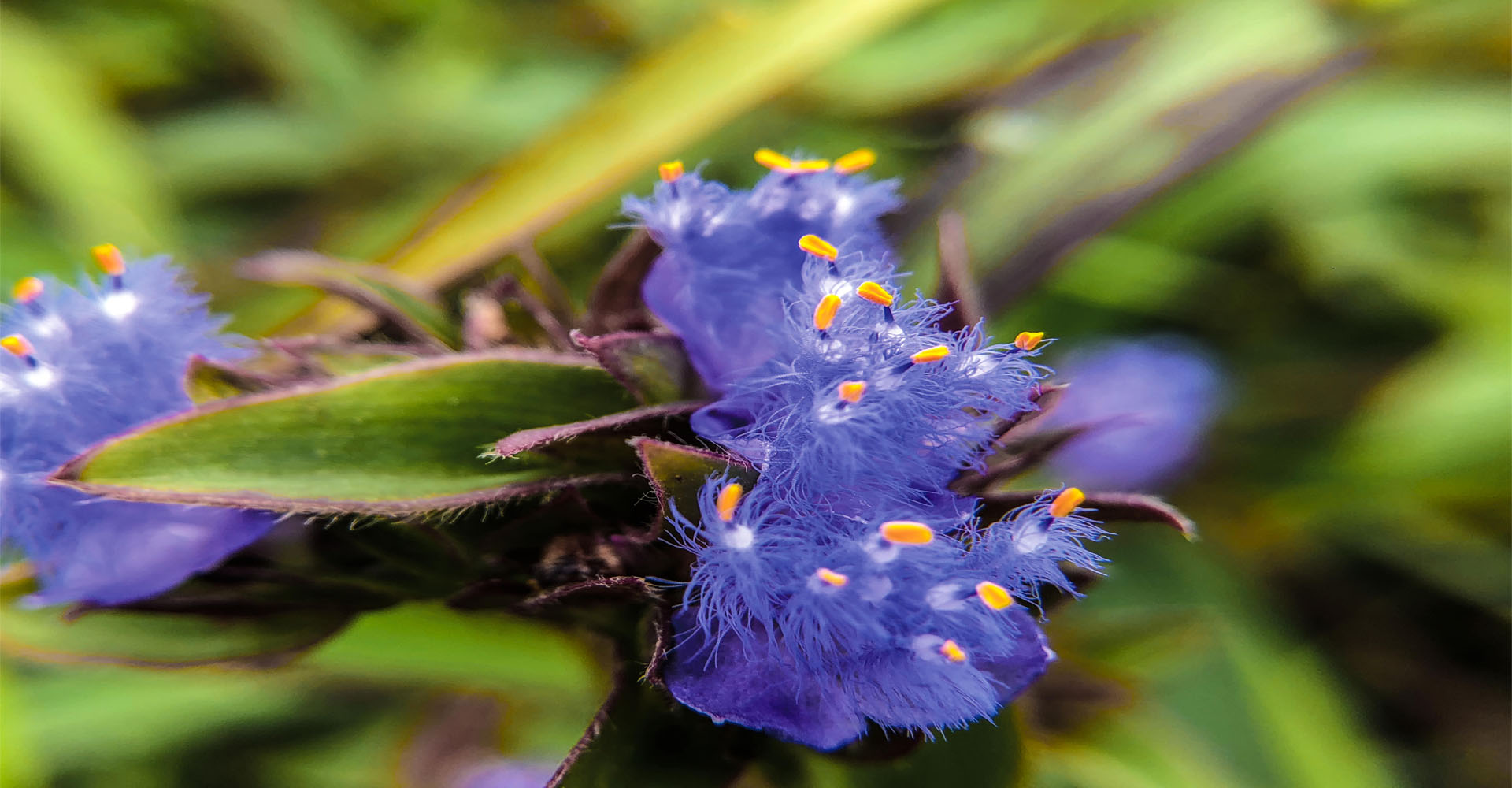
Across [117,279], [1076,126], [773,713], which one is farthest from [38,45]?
[773,713]

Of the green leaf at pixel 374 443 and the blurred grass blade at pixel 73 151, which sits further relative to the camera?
the blurred grass blade at pixel 73 151

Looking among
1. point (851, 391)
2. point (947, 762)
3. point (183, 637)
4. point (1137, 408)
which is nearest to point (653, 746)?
point (947, 762)

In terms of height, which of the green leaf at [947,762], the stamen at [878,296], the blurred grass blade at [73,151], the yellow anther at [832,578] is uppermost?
the blurred grass blade at [73,151]

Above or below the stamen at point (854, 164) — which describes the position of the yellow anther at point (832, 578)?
below

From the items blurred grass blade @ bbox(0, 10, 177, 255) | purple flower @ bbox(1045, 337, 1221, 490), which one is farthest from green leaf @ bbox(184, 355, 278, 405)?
blurred grass blade @ bbox(0, 10, 177, 255)

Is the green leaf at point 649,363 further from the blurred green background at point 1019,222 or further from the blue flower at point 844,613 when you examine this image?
the blurred green background at point 1019,222

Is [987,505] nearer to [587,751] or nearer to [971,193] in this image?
[587,751]

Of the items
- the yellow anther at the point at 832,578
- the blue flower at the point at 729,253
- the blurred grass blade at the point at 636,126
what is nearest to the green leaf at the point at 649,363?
the blue flower at the point at 729,253
